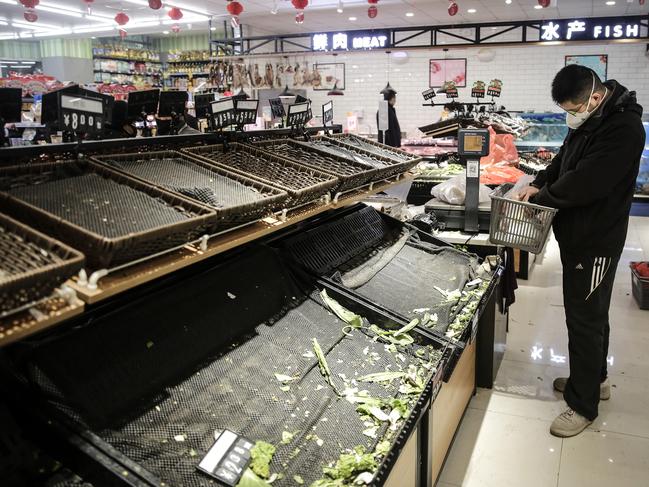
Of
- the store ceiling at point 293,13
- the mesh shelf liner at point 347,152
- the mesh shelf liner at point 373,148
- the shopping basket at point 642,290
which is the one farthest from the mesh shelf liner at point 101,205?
the store ceiling at point 293,13

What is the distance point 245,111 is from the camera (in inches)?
107

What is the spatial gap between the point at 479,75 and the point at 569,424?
991 cm

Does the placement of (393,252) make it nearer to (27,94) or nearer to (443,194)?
(443,194)

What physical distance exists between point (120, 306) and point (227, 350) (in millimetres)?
388

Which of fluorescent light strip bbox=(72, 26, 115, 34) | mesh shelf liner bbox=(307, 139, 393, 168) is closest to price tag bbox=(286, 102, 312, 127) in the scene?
mesh shelf liner bbox=(307, 139, 393, 168)

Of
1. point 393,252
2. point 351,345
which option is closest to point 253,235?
point 351,345

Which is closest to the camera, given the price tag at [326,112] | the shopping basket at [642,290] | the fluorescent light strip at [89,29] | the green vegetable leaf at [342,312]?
the green vegetable leaf at [342,312]

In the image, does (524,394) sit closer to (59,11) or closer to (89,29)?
(59,11)

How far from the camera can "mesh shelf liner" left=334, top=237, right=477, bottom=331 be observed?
2.72 metres

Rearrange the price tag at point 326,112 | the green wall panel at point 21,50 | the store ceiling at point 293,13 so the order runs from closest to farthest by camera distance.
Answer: the price tag at point 326,112 < the store ceiling at point 293,13 < the green wall panel at point 21,50

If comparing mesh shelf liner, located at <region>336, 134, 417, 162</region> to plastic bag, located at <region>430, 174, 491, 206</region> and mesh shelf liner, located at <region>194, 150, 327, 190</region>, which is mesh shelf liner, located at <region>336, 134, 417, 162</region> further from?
mesh shelf liner, located at <region>194, 150, 327, 190</region>

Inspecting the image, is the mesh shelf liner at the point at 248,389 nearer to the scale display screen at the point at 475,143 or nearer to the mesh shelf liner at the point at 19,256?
the mesh shelf liner at the point at 19,256

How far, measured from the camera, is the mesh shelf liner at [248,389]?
4.82ft

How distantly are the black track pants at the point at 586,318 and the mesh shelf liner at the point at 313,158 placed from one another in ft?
4.14
